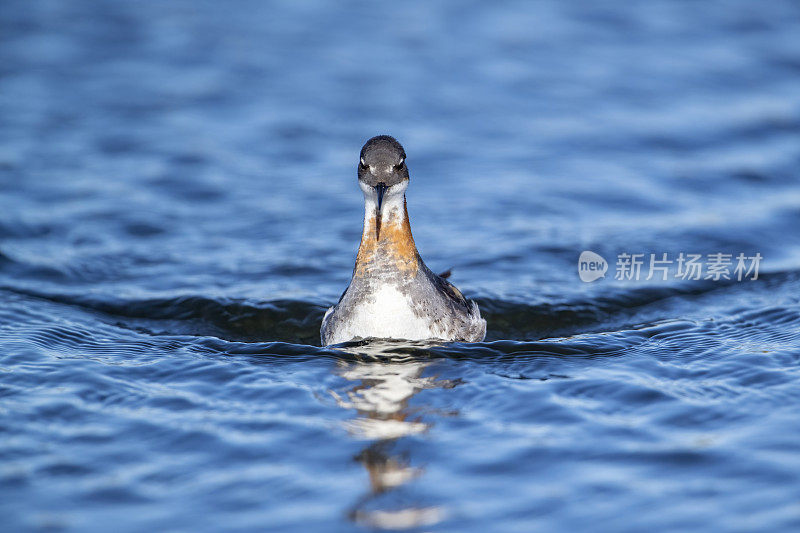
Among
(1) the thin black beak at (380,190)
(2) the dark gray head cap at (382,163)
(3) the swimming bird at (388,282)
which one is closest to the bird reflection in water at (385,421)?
(3) the swimming bird at (388,282)

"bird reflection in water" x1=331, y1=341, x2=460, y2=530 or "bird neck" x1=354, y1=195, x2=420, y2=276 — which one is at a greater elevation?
"bird neck" x1=354, y1=195, x2=420, y2=276

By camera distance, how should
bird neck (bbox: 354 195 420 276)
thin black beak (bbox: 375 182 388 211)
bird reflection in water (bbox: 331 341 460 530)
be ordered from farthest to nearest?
bird neck (bbox: 354 195 420 276) → thin black beak (bbox: 375 182 388 211) → bird reflection in water (bbox: 331 341 460 530)

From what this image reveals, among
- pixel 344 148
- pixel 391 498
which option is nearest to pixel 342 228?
pixel 344 148

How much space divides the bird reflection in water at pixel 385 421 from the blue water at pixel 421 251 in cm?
4

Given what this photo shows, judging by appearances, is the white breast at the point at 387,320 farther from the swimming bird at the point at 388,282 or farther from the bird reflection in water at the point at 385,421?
the bird reflection in water at the point at 385,421

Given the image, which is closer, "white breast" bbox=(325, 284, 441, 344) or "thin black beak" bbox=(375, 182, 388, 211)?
"thin black beak" bbox=(375, 182, 388, 211)

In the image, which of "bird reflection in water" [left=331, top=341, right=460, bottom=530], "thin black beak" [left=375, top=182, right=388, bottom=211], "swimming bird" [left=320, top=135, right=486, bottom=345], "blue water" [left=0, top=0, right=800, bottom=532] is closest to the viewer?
"bird reflection in water" [left=331, top=341, right=460, bottom=530]

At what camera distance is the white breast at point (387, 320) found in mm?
9648

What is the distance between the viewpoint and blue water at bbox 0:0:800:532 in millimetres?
7355

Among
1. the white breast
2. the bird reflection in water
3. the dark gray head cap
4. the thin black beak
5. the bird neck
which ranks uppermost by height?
the dark gray head cap

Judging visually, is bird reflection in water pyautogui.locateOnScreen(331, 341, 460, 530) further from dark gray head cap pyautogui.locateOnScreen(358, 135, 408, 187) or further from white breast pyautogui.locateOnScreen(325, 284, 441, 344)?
dark gray head cap pyautogui.locateOnScreen(358, 135, 408, 187)

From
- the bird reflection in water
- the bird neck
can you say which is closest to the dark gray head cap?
the bird neck

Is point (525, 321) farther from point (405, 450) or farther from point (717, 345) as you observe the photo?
point (405, 450)

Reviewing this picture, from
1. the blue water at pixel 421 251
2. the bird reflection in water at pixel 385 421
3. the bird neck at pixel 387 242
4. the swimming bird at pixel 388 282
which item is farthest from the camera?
the bird neck at pixel 387 242
